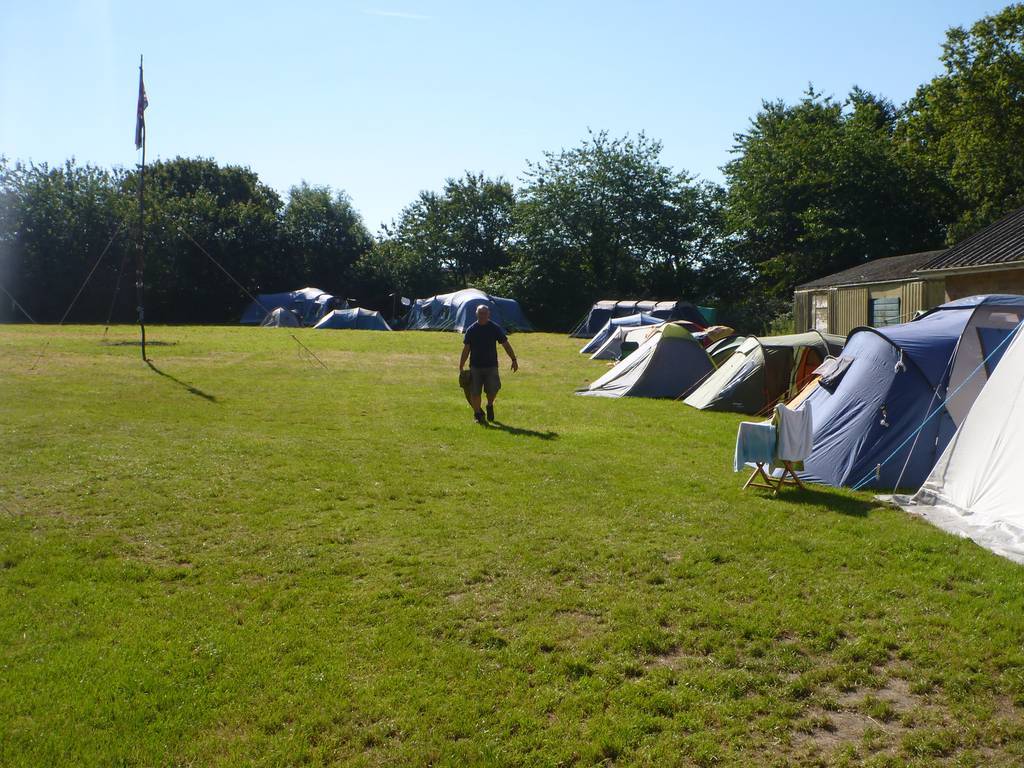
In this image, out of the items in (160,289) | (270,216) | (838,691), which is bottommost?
(838,691)

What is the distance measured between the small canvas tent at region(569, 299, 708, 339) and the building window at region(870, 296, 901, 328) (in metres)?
5.66

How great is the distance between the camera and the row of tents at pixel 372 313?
41.6m

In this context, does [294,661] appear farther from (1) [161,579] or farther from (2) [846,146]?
(2) [846,146]

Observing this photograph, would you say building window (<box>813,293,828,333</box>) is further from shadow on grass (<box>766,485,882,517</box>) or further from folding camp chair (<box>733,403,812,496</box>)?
folding camp chair (<box>733,403,812,496</box>)

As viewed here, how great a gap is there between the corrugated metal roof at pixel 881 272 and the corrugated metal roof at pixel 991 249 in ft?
5.10

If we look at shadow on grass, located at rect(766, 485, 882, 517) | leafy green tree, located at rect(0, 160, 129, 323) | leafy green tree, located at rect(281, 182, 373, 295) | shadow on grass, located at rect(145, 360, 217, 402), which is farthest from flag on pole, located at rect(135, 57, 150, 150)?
leafy green tree, located at rect(281, 182, 373, 295)

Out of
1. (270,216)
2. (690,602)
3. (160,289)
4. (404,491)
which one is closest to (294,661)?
(690,602)

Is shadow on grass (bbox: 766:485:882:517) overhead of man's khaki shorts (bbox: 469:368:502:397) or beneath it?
beneath

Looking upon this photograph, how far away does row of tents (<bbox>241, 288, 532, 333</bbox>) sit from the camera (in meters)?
A: 41.6

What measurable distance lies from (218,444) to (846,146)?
1279 inches

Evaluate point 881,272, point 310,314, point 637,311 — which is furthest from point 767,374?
point 310,314

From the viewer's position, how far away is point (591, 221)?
4622 centimetres

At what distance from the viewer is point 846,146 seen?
117 ft

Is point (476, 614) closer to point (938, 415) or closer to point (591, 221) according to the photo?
point (938, 415)
